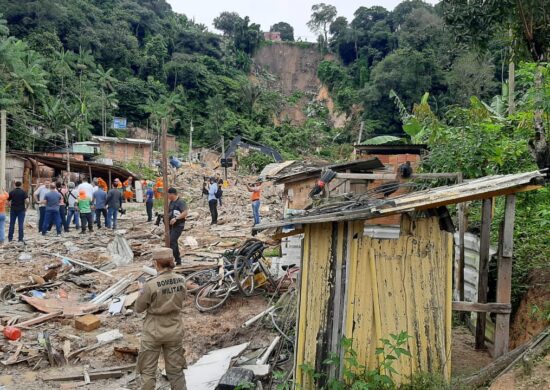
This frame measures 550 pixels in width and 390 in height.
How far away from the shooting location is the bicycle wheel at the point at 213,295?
845 cm

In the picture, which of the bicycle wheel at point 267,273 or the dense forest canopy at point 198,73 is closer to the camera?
the bicycle wheel at point 267,273

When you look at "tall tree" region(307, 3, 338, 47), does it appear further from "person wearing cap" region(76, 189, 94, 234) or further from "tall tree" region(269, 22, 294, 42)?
"person wearing cap" region(76, 189, 94, 234)

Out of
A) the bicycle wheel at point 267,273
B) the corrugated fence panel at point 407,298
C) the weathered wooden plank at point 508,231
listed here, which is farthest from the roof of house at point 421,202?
the bicycle wheel at point 267,273

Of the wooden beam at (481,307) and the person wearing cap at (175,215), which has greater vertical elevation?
the person wearing cap at (175,215)

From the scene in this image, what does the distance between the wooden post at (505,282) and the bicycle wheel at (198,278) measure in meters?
5.36

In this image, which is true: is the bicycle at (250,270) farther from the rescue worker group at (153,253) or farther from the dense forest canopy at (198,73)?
the dense forest canopy at (198,73)

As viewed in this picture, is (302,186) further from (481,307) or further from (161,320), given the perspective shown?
(161,320)

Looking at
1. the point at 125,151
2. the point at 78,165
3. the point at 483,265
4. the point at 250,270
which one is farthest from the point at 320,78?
the point at 483,265

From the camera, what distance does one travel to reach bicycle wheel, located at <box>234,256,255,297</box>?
848 cm

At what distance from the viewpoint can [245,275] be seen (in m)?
8.64

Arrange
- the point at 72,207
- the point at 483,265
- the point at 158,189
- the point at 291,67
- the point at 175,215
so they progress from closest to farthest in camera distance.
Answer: the point at 483,265 < the point at 175,215 < the point at 72,207 < the point at 158,189 < the point at 291,67

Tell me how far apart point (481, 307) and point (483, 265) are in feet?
3.91

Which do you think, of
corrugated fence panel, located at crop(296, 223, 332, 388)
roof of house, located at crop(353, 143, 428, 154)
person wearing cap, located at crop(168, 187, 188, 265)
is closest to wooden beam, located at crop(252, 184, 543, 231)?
corrugated fence panel, located at crop(296, 223, 332, 388)

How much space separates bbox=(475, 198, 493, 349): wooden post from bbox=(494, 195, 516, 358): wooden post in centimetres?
74
